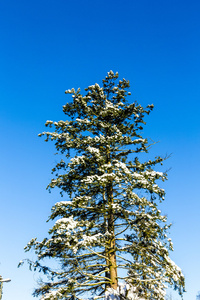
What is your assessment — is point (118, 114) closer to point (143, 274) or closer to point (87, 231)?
point (87, 231)

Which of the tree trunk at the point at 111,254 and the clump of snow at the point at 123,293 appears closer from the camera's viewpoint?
the clump of snow at the point at 123,293

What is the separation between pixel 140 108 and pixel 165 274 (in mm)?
7595

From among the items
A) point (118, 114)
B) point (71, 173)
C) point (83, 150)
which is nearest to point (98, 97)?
point (118, 114)

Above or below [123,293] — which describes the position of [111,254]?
above

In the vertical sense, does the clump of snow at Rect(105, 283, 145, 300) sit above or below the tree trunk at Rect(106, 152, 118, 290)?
below

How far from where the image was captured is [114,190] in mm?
12586

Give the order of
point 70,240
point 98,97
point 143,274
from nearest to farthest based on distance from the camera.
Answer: point 70,240 → point 143,274 → point 98,97

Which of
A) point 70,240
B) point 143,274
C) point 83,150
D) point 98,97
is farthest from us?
point 98,97

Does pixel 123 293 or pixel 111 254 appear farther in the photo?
pixel 111 254

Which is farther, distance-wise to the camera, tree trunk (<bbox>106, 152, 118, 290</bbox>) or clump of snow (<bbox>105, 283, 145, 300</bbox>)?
tree trunk (<bbox>106, 152, 118, 290</bbox>)

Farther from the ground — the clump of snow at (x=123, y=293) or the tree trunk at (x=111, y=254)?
the tree trunk at (x=111, y=254)

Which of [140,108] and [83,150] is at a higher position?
[140,108]

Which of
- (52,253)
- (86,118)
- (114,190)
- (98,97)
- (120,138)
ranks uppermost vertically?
(98,97)

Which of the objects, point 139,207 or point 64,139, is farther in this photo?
point 64,139
